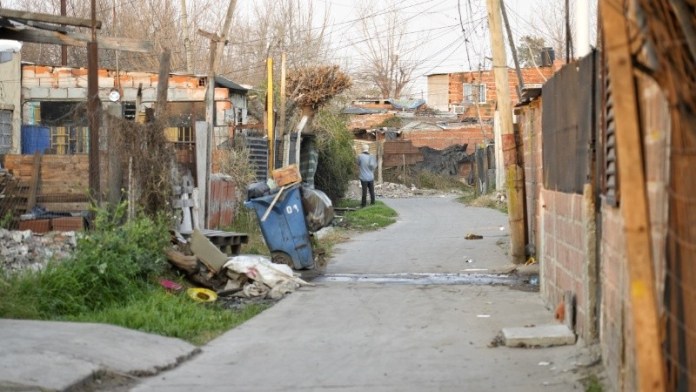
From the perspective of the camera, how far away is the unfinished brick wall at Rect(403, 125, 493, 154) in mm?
60562

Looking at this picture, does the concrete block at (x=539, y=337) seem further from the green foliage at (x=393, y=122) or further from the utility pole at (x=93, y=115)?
the green foliage at (x=393, y=122)

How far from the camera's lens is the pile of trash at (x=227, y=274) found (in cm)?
1337

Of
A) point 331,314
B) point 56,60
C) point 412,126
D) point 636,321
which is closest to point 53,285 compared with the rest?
point 331,314

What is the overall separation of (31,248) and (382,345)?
16.6 ft

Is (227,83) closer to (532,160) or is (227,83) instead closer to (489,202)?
(489,202)

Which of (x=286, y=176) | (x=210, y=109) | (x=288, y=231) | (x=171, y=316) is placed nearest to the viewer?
(x=171, y=316)

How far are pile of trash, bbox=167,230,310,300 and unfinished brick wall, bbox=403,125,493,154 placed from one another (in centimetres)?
4701

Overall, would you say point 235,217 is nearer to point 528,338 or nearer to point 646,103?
point 528,338

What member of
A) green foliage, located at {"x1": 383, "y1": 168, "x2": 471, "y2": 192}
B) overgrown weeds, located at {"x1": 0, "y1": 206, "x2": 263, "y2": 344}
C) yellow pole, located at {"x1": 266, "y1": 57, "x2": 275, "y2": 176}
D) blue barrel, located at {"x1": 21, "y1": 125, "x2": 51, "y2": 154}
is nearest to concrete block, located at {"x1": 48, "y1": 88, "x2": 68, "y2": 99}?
blue barrel, located at {"x1": 21, "y1": 125, "x2": 51, "y2": 154}

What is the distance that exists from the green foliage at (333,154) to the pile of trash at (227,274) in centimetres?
1743

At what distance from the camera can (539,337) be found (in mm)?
9281

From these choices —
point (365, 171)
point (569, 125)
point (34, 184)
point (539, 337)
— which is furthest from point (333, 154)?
point (539, 337)

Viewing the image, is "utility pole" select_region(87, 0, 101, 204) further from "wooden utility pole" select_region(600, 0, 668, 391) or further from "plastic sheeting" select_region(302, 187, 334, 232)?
"wooden utility pole" select_region(600, 0, 668, 391)

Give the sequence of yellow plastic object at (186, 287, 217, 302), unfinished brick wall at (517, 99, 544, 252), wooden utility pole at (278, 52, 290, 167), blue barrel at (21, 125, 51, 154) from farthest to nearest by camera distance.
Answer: wooden utility pole at (278, 52, 290, 167)
blue barrel at (21, 125, 51, 154)
unfinished brick wall at (517, 99, 544, 252)
yellow plastic object at (186, 287, 217, 302)
